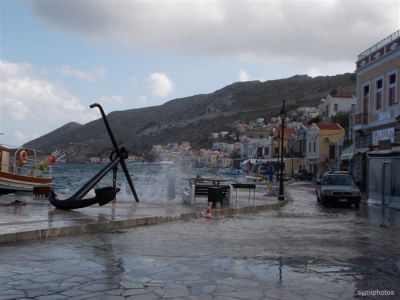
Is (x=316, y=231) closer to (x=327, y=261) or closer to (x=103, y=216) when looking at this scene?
(x=327, y=261)

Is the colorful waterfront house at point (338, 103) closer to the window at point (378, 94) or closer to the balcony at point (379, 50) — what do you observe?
the balcony at point (379, 50)

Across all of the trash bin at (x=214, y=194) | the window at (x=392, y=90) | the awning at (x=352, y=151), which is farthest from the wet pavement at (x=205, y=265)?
the awning at (x=352, y=151)

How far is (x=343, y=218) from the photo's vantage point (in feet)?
61.3

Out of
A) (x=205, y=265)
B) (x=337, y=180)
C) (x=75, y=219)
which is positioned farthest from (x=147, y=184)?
(x=205, y=265)

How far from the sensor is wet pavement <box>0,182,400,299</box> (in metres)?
6.81

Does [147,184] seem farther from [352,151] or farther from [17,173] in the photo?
[352,151]

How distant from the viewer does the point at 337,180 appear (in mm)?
26562

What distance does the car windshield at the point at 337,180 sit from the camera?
26406 mm

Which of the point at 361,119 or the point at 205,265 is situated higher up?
the point at 361,119

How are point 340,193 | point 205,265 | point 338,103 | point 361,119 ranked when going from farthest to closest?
1. point 338,103
2. point 361,119
3. point 340,193
4. point 205,265

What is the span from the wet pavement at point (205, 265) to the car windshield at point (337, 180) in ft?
41.3

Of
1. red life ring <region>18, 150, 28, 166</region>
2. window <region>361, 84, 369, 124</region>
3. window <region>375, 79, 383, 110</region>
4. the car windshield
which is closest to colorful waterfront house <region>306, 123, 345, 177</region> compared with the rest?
window <region>361, 84, 369, 124</region>

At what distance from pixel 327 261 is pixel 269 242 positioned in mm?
2520

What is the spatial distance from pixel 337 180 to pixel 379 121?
10.5 m
